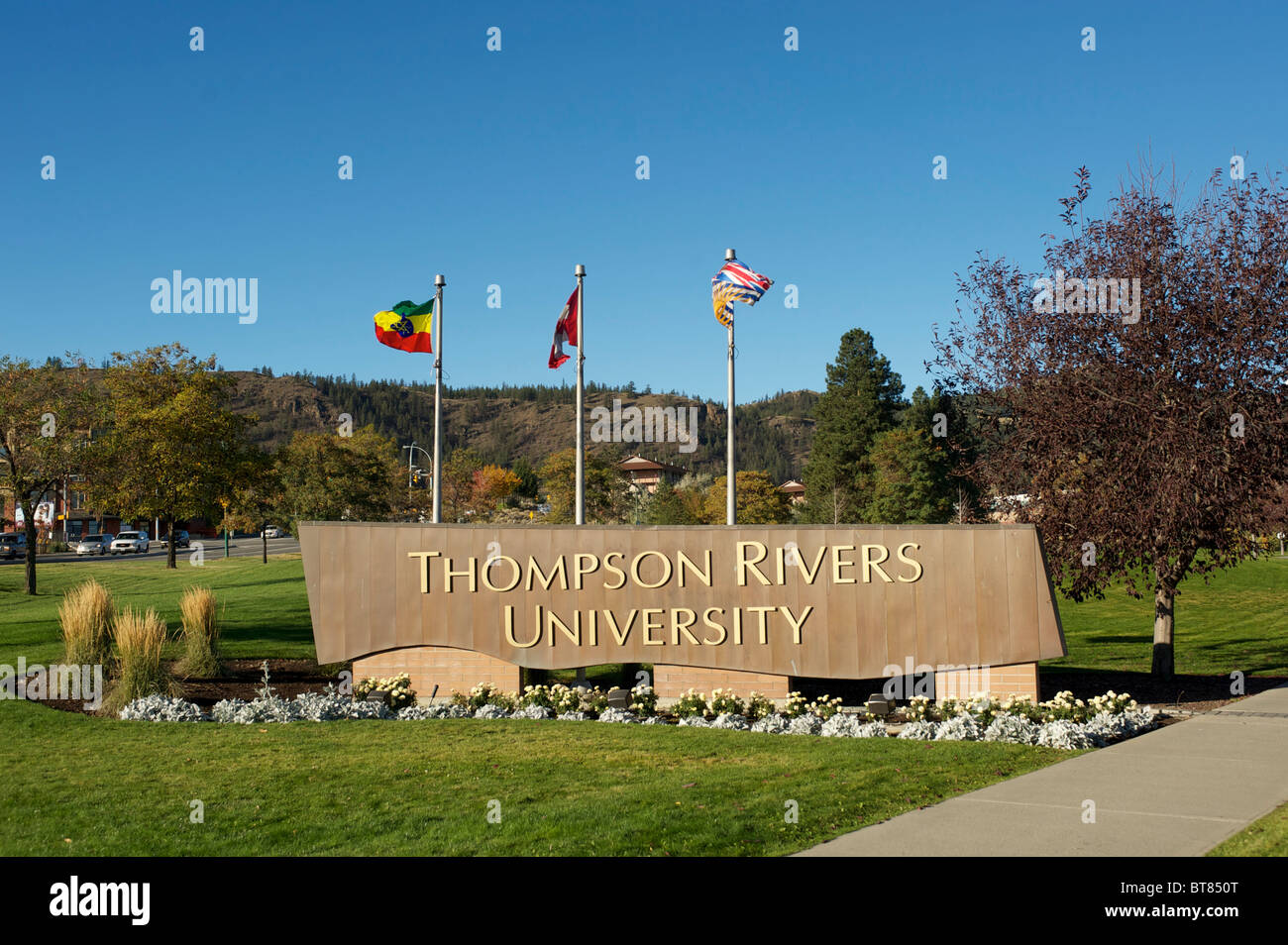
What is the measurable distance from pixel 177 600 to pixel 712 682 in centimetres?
2044

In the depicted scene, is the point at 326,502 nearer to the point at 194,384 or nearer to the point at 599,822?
the point at 194,384

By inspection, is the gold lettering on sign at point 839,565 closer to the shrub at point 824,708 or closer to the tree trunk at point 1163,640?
the shrub at point 824,708

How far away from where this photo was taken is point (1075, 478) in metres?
14.8

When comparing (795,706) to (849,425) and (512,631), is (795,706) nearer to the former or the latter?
(512,631)

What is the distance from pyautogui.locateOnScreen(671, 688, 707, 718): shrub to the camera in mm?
13336

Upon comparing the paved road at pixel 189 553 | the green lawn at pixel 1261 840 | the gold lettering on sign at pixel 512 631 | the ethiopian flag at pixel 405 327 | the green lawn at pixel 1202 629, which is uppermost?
the ethiopian flag at pixel 405 327

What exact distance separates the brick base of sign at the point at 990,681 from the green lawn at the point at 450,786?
2.45m

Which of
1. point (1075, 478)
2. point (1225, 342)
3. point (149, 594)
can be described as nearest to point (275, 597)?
point (149, 594)

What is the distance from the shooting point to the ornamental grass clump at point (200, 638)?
1558 cm

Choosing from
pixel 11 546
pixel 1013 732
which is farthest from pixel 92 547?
pixel 1013 732

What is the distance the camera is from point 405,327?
62.3ft

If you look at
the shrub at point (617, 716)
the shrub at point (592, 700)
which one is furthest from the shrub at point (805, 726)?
the shrub at point (592, 700)

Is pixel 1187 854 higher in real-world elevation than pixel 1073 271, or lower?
lower
